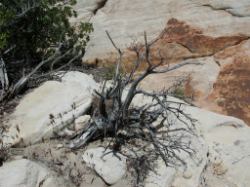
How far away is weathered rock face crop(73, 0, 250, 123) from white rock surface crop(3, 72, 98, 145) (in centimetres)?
184

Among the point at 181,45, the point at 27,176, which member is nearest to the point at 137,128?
the point at 27,176

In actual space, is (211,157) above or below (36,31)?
below

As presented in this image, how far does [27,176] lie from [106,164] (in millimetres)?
950

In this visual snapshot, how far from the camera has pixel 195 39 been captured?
9445 millimetres

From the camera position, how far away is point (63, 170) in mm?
6355

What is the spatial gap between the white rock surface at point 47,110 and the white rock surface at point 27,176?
0.57 meters

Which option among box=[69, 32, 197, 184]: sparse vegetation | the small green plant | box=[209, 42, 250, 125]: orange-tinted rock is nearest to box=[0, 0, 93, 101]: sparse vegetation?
box=[69, 32, 197, 184]: sparse vegetation

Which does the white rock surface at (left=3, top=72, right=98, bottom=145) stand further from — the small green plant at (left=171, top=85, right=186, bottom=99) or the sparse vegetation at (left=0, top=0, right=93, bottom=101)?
the small green plant at (left=171, top=85, right=186, bottom=99)

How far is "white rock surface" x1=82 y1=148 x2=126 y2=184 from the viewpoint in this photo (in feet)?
20.7

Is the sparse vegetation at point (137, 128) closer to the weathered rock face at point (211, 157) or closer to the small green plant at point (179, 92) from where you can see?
the weathered rock face at point (211, 157)

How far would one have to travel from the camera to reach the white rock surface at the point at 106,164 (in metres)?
6.32

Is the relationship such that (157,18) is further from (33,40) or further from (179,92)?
(33,40)

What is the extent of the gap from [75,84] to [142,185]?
1918 millimetres

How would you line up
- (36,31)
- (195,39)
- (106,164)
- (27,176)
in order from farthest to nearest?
(195,39), (36,31), (106,164), (27,176)
